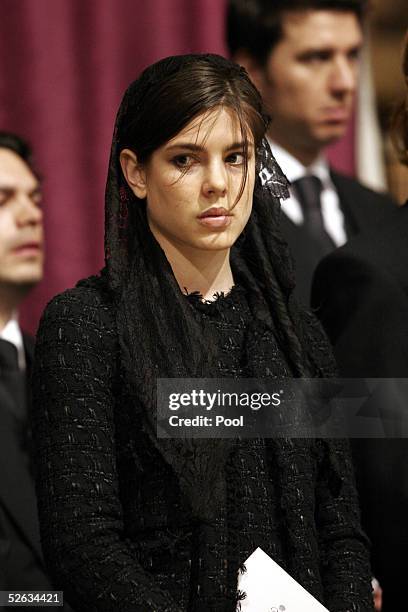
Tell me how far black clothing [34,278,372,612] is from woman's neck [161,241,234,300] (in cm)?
2

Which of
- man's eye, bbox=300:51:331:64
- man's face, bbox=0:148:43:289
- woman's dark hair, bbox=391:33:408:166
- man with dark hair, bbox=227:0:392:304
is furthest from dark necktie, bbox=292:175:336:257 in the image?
man's face, bbox=0:148:43:289

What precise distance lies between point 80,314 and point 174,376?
0.43ft

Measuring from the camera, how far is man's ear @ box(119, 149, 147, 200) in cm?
138

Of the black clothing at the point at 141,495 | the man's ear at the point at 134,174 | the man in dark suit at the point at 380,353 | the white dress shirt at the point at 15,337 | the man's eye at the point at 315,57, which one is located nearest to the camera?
the black clothing at the point at 141,495

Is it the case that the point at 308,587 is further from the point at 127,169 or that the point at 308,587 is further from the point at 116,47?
the point at 116,47

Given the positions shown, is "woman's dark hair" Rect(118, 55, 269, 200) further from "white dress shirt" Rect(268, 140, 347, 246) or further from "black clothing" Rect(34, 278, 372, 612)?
"white dress shirt" Rect(268, 140, 347, 246)

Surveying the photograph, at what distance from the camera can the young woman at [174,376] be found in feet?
4.17

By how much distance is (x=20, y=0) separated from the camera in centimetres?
262

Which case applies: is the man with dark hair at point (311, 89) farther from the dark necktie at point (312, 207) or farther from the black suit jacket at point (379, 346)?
the black suit jacket at point (379, 346)

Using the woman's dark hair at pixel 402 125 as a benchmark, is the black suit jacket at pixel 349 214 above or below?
above

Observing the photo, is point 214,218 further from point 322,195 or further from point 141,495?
point 322,195

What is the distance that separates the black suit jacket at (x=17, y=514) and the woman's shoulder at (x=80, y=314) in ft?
1.76

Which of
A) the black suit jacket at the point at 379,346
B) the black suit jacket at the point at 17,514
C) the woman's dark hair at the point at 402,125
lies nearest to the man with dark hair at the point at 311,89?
the woman's dark hair at the point at 402,125

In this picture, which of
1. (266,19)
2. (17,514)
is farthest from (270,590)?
(266,19)
